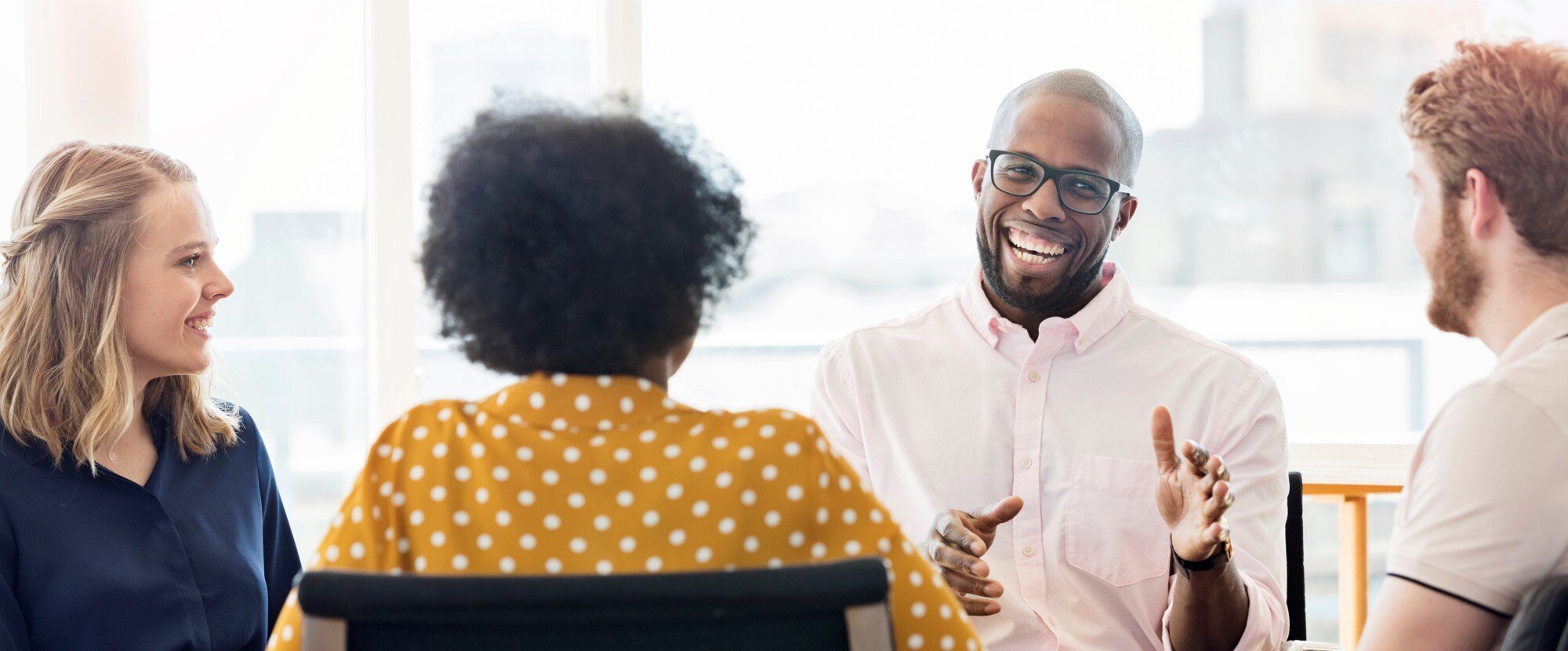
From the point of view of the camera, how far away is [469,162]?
102 cm

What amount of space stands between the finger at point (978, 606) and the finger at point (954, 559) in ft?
0.16

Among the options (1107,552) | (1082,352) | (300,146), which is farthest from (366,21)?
(1107,552)

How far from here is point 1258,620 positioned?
1582 mm

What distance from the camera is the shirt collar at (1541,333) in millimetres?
1168

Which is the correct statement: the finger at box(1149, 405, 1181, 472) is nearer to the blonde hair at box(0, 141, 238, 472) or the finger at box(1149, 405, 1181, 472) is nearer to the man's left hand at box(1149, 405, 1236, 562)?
the man's left hand at box(1149, 405, 1236, 562)

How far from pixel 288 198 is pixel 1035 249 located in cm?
186

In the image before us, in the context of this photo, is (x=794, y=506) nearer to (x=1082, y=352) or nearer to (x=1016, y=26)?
(x=1082, y=352)

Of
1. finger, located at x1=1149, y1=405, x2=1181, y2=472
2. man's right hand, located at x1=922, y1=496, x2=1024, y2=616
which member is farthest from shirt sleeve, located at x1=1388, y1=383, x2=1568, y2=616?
man's right hand, located at x1=922, y1=496, x2=1024, y2=616

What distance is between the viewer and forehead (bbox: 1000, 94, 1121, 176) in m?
1.78

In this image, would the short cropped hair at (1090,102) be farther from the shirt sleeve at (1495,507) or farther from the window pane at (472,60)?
the window pane at (472,60)

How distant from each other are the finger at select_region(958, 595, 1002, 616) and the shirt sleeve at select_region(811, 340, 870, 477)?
0.39 metres

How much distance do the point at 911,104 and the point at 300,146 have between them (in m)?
1.49

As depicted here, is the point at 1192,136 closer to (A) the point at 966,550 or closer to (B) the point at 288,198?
(A) the point at 966,550

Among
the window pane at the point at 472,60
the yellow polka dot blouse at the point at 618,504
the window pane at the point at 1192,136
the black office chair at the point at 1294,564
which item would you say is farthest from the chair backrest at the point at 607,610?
the window pane at the point at 1192,136
